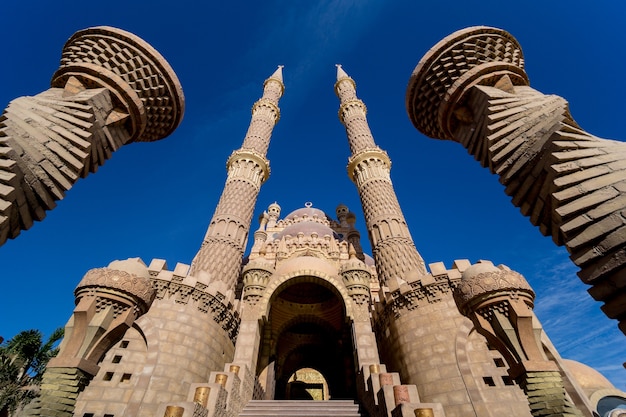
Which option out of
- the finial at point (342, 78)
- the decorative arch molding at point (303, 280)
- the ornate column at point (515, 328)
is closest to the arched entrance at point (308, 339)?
the decorative arch molding at point (303, 280)

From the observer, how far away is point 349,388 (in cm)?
1772

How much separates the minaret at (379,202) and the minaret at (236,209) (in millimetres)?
6233

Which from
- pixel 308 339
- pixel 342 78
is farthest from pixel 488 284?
pixel 342 78

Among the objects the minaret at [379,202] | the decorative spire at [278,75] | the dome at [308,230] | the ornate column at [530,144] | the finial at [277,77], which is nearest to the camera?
the ornate column at [530,144]

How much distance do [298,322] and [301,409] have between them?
10.9 metres

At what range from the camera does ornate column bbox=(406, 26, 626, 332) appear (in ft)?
10.4

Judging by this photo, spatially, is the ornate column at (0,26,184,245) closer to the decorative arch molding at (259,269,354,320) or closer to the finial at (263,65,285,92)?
the decorative arch molding at (259,269,354,320)

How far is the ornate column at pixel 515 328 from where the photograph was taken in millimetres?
6008

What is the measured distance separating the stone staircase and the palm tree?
452 inches

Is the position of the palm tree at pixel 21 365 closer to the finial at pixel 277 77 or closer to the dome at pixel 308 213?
the dome at pixel 308 213

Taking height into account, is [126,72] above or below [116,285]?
above

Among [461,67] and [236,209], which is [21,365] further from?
[461,67]

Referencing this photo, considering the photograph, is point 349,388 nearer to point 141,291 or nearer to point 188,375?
point 188,375

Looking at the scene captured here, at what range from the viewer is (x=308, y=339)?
68.1 ft
